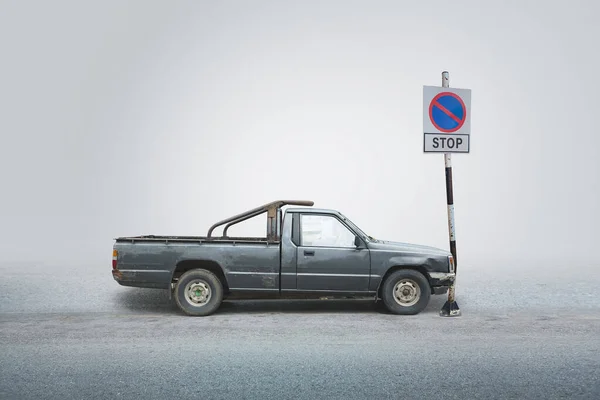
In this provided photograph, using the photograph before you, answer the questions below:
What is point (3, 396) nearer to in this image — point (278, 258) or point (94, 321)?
point (94, 321)

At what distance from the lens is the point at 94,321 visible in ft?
25.9

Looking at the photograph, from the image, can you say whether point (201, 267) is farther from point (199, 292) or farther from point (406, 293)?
point (406, 293)

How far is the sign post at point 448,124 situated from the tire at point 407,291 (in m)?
0.78

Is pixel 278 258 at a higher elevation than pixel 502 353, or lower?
higher

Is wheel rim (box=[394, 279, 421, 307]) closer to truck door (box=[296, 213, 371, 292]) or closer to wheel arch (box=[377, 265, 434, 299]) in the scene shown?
wheel arch (box=[377, 265, 434, 299])

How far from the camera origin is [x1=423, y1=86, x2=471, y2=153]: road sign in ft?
29.8

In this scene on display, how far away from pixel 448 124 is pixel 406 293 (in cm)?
313

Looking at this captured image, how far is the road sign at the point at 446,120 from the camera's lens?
29.8 ft

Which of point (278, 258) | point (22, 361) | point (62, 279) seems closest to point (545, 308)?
point (278, 258)

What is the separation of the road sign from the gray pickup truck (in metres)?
1.98

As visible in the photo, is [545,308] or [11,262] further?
[11,262]

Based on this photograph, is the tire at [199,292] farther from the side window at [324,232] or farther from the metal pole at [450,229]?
the metal pole at [450,229]

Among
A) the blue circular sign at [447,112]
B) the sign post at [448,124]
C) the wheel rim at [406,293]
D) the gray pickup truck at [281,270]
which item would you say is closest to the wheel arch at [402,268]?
the gray pickup truck at [281,270]

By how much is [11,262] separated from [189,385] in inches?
489
